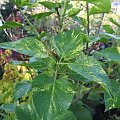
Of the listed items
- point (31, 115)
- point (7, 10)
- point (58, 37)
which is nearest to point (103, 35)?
point (58, 37)

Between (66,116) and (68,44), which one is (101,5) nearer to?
(68,44)

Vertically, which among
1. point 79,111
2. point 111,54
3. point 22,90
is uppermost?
point 111,54

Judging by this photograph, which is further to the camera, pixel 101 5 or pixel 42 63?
pixel 101 5

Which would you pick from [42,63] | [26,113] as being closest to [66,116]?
[26,113]

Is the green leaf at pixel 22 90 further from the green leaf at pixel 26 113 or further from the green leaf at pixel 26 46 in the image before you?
the green leaf at pixel 26 46

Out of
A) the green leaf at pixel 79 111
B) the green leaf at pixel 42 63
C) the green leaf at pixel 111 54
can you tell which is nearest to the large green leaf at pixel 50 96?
the green leaf at pixel 42 63

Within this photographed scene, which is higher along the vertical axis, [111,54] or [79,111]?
[111,54]

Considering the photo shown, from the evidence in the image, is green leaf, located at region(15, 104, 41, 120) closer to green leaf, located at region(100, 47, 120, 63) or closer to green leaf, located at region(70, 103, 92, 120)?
green leaf, located at region(70, 103, 92, 120)

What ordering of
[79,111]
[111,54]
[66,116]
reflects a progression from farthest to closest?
[79,111]
[66,116]
[111,54]
